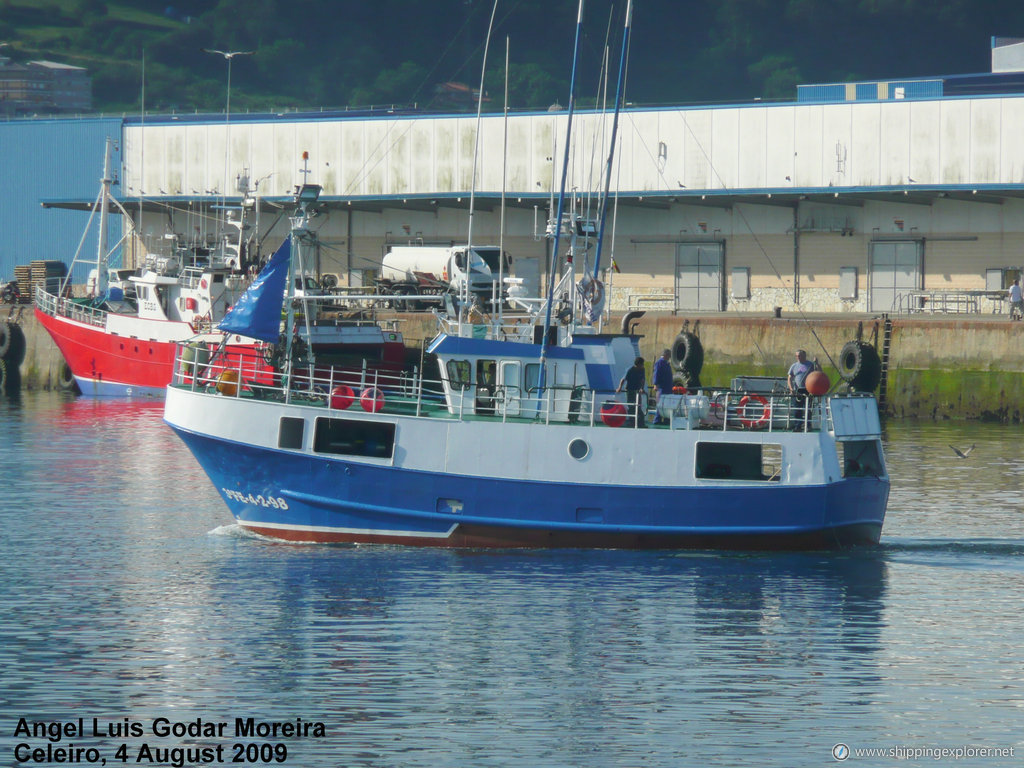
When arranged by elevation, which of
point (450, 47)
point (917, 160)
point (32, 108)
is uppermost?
point (450, 47)

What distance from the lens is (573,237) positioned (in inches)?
962

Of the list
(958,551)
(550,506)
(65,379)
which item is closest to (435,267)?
(65,379)

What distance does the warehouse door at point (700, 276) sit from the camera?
177 ft

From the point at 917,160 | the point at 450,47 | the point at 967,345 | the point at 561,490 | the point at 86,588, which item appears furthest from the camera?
the point at 450,47

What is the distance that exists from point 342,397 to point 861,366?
23.1 meters

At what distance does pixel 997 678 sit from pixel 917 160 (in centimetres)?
3613

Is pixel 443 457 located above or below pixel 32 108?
below

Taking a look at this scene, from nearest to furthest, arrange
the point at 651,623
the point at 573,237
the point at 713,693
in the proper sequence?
1. the point at 713,693
2. the point at 651,623
3. the point at 573,237

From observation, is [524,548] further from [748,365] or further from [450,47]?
[450,47]

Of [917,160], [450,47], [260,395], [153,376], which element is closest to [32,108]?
[450,47]

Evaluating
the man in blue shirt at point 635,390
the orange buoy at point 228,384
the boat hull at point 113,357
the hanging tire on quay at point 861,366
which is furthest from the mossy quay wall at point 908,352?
the orange buoy at point 228,384

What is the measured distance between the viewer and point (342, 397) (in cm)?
2291

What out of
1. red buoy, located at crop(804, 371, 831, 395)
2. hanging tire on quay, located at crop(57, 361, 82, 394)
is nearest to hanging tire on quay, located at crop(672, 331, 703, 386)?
red buoy, located at crop(804, 371, 831, 395)

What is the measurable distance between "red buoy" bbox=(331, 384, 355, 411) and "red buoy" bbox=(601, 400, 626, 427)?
4.04m
